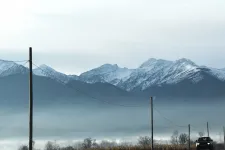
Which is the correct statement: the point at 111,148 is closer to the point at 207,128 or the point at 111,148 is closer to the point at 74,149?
the point at 74,149

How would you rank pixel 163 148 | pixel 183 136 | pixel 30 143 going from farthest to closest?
pixel 183 136 → pixel 163 148 → pixel 30 143

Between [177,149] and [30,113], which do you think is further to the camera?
[177,149]

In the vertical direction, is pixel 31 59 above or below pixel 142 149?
above

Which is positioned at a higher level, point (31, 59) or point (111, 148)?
point (31, 59)

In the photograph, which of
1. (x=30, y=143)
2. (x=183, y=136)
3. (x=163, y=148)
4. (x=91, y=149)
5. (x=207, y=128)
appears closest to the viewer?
(x=30, y=143)

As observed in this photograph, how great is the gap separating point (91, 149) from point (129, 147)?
5178 millimetres

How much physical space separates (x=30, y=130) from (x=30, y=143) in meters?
0.88

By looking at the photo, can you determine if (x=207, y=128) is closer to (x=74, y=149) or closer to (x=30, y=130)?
(x=74, y=149)

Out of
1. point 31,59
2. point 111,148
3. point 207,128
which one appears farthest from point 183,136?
point 31,59

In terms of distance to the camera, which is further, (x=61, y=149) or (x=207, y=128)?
(x=207, y=128)

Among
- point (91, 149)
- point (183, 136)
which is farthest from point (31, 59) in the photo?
point (183, 136)

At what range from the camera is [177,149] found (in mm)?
98500

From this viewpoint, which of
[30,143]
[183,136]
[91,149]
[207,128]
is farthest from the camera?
[183,136]

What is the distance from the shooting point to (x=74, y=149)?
296ft
